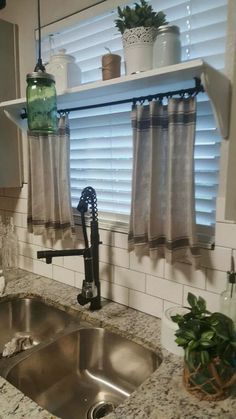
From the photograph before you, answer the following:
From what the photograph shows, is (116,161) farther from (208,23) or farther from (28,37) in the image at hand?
(28,37)

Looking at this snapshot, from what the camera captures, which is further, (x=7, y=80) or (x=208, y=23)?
(x=7, y=80)

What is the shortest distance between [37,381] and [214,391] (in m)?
0.64

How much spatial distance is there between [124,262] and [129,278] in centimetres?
7

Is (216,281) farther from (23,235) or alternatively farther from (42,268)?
(23,235)

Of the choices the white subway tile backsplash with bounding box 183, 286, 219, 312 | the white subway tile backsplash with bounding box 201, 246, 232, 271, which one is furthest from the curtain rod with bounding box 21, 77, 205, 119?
the white subway tile backsplash with bounding box 183, 286, 219, 312

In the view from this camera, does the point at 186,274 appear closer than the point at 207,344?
No

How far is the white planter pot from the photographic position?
37.2 inches

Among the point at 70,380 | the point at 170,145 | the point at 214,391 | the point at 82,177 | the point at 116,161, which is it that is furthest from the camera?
the point at 82,177

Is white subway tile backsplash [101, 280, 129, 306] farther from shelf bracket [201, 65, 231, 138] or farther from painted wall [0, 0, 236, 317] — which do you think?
shelf bracket [201, 65, 231, 138]

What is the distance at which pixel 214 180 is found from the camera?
1.07 meters

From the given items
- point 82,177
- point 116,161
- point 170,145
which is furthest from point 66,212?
point 170,145

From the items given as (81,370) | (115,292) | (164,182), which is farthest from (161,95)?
(81,370)

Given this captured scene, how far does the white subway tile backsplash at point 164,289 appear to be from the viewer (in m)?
1.15

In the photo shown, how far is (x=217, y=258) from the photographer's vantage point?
Answer: 1035 millimetres
